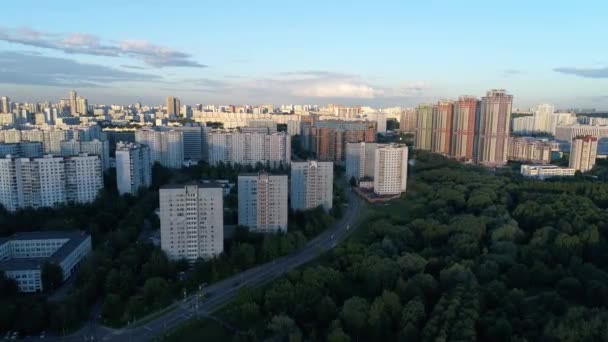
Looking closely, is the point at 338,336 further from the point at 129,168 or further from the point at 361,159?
the point at 361,159

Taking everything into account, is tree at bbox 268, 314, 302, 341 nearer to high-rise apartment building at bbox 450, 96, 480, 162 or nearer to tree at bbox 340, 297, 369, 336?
tree at bbox 340, 297, 369, 336

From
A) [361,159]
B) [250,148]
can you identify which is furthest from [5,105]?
[361,159]

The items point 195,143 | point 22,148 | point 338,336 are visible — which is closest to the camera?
point 338,336

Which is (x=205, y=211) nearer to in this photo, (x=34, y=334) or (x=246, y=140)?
(x=34, y=334)

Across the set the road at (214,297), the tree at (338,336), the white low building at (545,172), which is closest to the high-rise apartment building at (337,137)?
the white low building at (545,172)

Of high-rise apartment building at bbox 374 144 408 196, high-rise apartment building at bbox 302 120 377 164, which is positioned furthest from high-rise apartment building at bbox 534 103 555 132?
high-rise apartment building at bbox 374 144 408 196

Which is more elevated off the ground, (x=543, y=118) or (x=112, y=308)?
(x=543, y=118)

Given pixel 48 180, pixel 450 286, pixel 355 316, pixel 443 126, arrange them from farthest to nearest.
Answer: pixel 443 126, pixel 48 180, pixel 450 286, pixel 355 316

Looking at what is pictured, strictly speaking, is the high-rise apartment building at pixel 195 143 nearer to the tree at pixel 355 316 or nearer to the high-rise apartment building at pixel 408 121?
the high-rise apartment building at pixel 408 121
